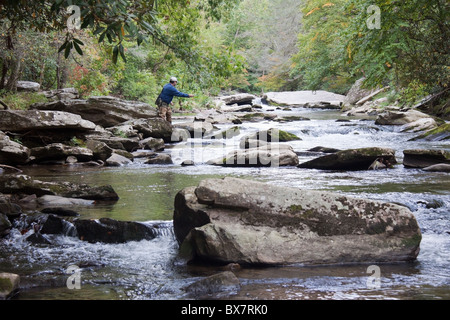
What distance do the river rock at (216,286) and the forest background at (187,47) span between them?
7.11ft

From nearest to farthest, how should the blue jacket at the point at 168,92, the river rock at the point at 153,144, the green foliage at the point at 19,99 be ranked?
1. the river rock at the point at 153,144
2. the blue jacket at the point at 168,92
3. the green foliage at the point at 19,99

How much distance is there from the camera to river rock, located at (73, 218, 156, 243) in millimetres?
5027

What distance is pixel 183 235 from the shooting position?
479 centimetres

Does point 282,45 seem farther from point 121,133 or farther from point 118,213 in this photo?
point 118,213

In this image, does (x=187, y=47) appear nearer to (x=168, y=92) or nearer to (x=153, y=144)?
(x=153, y=144)

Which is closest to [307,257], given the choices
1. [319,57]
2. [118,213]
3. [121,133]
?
[118,213]

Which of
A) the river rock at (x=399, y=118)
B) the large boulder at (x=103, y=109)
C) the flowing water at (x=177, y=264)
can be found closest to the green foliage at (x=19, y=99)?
the large boulder at (x=103, y=109)

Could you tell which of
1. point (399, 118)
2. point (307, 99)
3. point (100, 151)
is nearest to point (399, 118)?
point (399, 118)

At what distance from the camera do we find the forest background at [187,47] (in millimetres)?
5168

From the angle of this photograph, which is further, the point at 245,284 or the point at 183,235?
the point at 183,235

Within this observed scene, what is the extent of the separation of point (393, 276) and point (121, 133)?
1132 cm

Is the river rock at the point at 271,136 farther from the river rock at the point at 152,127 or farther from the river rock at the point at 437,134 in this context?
the river rock at the point at 437,134

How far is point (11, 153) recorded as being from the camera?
31.3 feet

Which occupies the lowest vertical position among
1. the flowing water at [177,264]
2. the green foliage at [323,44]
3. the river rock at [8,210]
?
the flowing water at [177,264]
